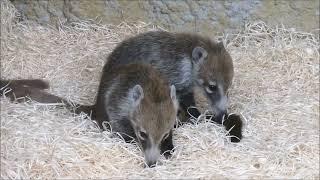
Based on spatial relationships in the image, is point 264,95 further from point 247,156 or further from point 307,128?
point 247,156

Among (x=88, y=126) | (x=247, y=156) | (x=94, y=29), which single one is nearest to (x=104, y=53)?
(x=94, y=29)

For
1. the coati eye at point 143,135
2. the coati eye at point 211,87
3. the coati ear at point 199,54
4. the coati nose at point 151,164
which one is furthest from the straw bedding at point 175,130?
the coati ear at point 199,54

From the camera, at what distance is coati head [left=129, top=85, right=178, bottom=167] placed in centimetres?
546

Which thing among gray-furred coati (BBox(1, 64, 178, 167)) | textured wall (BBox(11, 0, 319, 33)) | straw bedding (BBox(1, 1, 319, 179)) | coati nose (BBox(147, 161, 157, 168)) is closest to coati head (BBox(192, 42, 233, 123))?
straw bedding (BBox(1, 1, 319, 179))

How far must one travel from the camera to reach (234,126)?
6133 mm

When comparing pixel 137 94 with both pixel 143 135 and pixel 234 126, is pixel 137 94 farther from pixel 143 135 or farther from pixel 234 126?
pixel 234 126

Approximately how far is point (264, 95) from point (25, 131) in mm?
2552

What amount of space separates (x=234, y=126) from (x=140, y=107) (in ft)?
3.37

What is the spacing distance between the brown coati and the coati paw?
2 centimetres

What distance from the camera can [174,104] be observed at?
5.70m

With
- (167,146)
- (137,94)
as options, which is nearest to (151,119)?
(137,94)

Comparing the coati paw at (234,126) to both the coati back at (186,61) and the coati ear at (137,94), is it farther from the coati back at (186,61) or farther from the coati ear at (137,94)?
the coati ear at (137,94)

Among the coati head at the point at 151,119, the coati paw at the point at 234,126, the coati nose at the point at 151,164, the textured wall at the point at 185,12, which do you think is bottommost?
the coati nose at the point at 151,164

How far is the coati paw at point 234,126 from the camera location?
6.01 m
